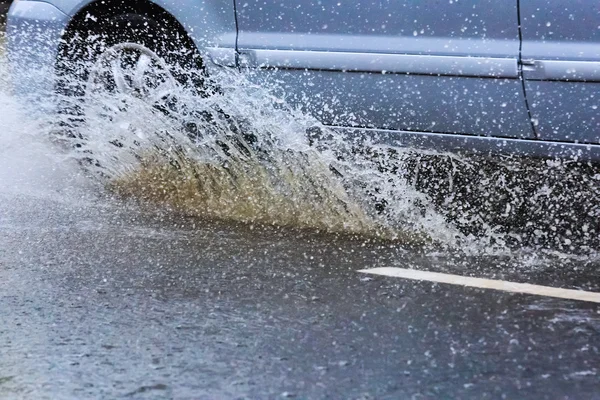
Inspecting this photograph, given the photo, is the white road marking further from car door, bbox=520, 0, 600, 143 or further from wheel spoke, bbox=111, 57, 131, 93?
wheel spoke, bbox=111, 57, 131, 93

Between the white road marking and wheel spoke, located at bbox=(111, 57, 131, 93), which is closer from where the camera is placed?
the white road marking

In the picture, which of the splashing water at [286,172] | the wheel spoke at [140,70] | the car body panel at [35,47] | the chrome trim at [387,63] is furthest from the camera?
the car body panel at [35,47]

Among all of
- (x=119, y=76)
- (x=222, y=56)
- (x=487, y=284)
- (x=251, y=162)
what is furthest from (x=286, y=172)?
(x=487, y=284)

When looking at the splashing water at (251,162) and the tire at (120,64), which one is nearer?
the splashing water at (251,162)

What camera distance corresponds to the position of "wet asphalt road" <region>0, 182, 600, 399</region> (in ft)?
10.6

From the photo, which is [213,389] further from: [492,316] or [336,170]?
[336,170]

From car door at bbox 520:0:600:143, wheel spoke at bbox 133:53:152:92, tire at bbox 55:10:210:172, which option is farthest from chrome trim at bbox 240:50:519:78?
wheel spoke at bbox 133:53:152:92

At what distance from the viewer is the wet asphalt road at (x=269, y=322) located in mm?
3246

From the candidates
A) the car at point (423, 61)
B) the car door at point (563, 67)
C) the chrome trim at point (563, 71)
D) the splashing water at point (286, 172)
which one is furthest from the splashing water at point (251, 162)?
the chrome trim at point (563, 71)

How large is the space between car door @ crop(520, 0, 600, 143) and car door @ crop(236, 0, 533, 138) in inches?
2.4

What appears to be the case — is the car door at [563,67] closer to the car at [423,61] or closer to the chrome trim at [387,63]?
the car at [423,61]

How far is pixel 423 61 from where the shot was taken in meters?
5.34

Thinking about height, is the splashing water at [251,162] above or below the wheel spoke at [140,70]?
below

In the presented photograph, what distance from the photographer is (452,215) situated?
5.78 metres
